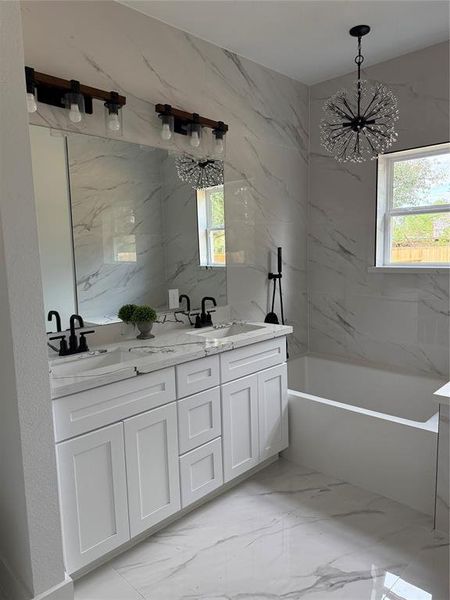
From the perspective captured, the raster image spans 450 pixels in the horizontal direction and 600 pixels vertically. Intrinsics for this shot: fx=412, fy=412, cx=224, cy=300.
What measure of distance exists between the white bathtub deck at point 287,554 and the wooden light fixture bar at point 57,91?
88.5 inches

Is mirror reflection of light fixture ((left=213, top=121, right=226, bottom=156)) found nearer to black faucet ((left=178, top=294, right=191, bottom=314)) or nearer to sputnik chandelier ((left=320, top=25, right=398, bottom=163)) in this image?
sputnik chandelier ((left=320, top=25, right=398, bottom=163))

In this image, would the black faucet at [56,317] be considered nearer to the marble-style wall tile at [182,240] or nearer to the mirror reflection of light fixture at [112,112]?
the marble-style wall tile at [182,240]

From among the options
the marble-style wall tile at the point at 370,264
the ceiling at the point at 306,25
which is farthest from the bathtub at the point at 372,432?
the ceiling at the point at 306,25

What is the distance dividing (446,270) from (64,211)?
8.23ft

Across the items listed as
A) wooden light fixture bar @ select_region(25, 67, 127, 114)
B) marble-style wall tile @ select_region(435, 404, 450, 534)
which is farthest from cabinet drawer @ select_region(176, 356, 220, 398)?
wooden light fixture bar @ select_region(25, 67, 127, 114)

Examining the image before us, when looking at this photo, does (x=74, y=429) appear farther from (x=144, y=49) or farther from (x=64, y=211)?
(x=144, y=49)

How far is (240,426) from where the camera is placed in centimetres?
243

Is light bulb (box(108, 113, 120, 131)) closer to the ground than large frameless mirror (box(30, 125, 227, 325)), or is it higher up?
higher up

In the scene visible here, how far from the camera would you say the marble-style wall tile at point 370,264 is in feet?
9.61

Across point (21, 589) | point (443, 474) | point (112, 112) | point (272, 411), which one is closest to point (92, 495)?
point (21, 589)

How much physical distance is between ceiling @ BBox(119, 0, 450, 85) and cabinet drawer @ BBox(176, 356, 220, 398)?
6.59 ft

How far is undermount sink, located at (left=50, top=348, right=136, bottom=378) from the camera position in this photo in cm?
196

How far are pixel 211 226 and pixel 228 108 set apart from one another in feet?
2.77

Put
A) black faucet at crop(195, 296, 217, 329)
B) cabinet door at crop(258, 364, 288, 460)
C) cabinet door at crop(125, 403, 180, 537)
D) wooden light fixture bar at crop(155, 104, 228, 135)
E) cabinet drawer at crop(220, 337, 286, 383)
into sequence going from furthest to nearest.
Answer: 1. black faucet at crop(195, 296, 217, 329)
2. cabinet door at crop(258, 364, 288, 460)
3. wooden light fixture bar at crop(155, 104, 228, 135)
4. cabinet drawer at crop(220, 337, 286, 383)
5. cabinet door at crop(125, 403, 180, 537)
